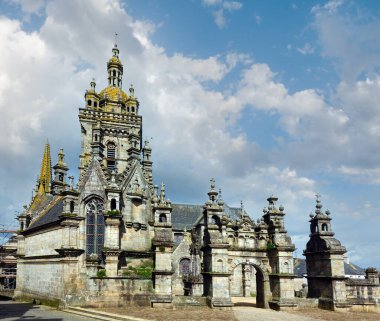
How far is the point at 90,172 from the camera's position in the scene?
30.0 meters

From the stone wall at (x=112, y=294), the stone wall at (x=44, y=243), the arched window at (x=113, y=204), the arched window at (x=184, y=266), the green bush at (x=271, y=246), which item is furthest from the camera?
the arched window at (x=184, y=266)

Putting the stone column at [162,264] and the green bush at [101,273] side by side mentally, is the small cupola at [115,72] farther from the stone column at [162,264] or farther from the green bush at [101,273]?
the green bush at [101,273]

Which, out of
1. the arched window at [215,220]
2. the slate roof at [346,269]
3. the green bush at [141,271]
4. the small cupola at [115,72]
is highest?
the small cupola at [115,72]

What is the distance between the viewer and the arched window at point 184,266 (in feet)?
155

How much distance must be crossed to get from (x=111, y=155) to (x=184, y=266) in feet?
57.9

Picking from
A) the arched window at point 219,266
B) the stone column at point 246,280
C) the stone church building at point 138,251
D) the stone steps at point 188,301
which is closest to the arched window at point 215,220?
the stone church building at point 138,251

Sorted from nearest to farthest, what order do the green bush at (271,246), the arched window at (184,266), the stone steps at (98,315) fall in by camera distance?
the stone steps at (98,315)
the green bush at (271,246)
the arched window at (184,266)

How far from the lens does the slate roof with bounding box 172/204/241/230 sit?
55.0 m

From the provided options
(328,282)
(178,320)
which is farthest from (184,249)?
(178,320)

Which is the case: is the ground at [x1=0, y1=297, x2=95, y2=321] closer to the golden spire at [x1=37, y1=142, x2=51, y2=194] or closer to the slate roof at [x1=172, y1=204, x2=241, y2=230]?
the golden spire at [x1=37, y1=142, x2=51, y2=194]

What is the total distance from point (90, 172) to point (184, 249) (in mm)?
→ 22538

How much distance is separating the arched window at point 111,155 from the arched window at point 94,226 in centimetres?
1181

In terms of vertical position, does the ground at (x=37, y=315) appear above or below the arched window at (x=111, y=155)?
below

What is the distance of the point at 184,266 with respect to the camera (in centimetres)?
4775
